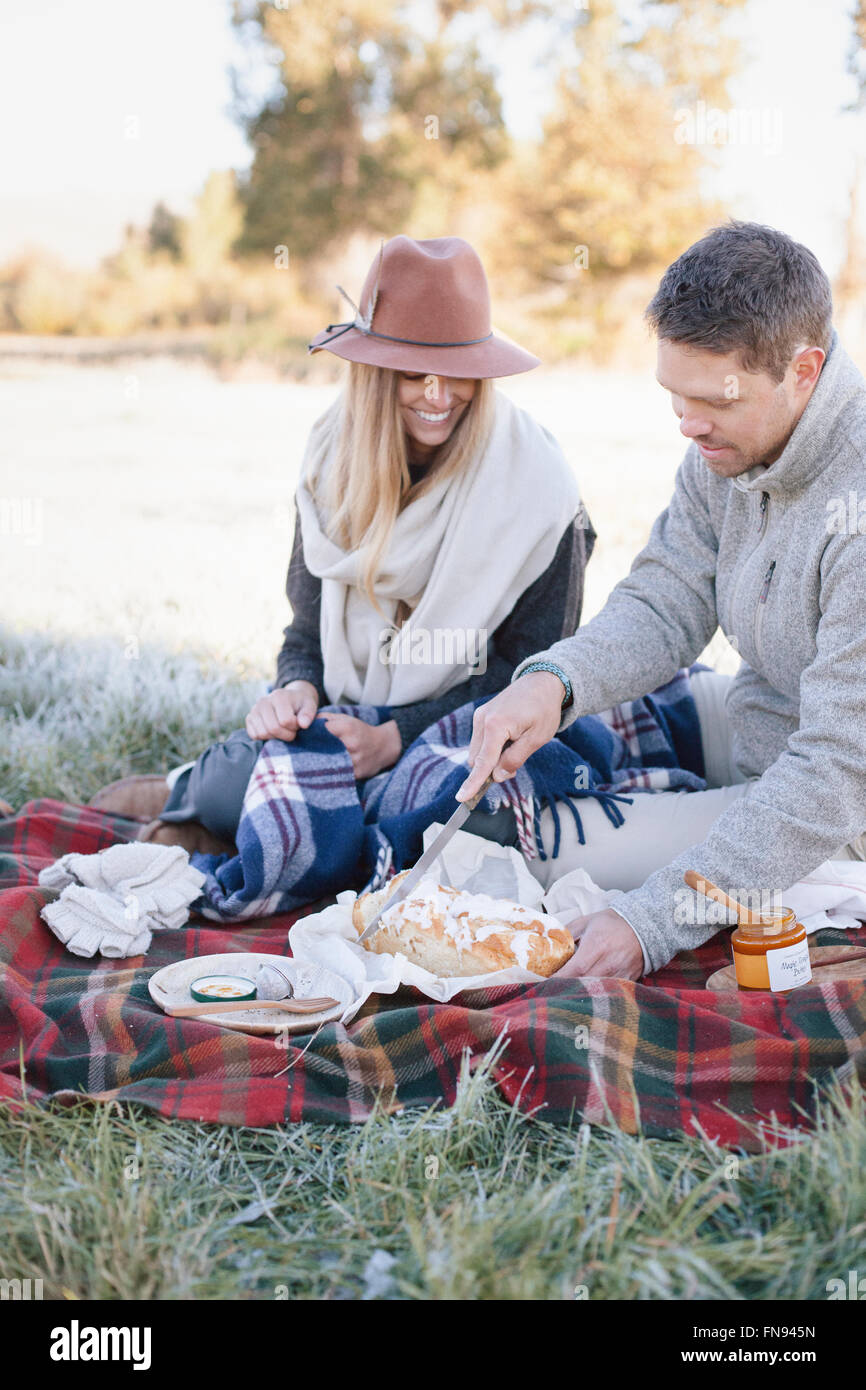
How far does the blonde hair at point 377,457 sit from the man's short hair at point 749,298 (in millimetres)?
941

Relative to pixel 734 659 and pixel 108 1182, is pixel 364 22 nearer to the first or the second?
pixel 734 659

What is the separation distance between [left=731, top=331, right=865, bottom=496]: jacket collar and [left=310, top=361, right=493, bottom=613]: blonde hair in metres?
0.94

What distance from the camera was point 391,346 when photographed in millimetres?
2893

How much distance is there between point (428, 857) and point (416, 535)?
1.08m

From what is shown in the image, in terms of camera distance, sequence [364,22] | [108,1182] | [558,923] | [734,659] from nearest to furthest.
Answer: [108,1182] < [558,923] < [734,659] < [364,22]

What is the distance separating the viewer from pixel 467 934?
2332 mm

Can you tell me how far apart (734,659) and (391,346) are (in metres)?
2.13

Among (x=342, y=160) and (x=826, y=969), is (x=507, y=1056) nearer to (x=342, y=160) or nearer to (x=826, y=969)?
(x=826, y=969)

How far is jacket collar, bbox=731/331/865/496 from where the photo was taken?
7.41ft

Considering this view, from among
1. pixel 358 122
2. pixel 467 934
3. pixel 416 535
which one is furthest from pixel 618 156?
pixel 467 934

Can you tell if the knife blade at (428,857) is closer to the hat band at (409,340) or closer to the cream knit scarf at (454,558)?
the cream knit scarf at (454,558)

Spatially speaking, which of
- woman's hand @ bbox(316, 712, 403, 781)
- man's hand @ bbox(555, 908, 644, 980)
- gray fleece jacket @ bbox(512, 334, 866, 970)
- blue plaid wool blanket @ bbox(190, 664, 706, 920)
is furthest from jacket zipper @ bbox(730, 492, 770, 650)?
woman's hand @ bbox(316, 712, 403, 781)

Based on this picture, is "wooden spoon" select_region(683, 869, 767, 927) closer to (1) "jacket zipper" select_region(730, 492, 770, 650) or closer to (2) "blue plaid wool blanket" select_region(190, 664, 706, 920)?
(2) "blue plaid wool blanket" select_region(190, 664, 706, 920)
